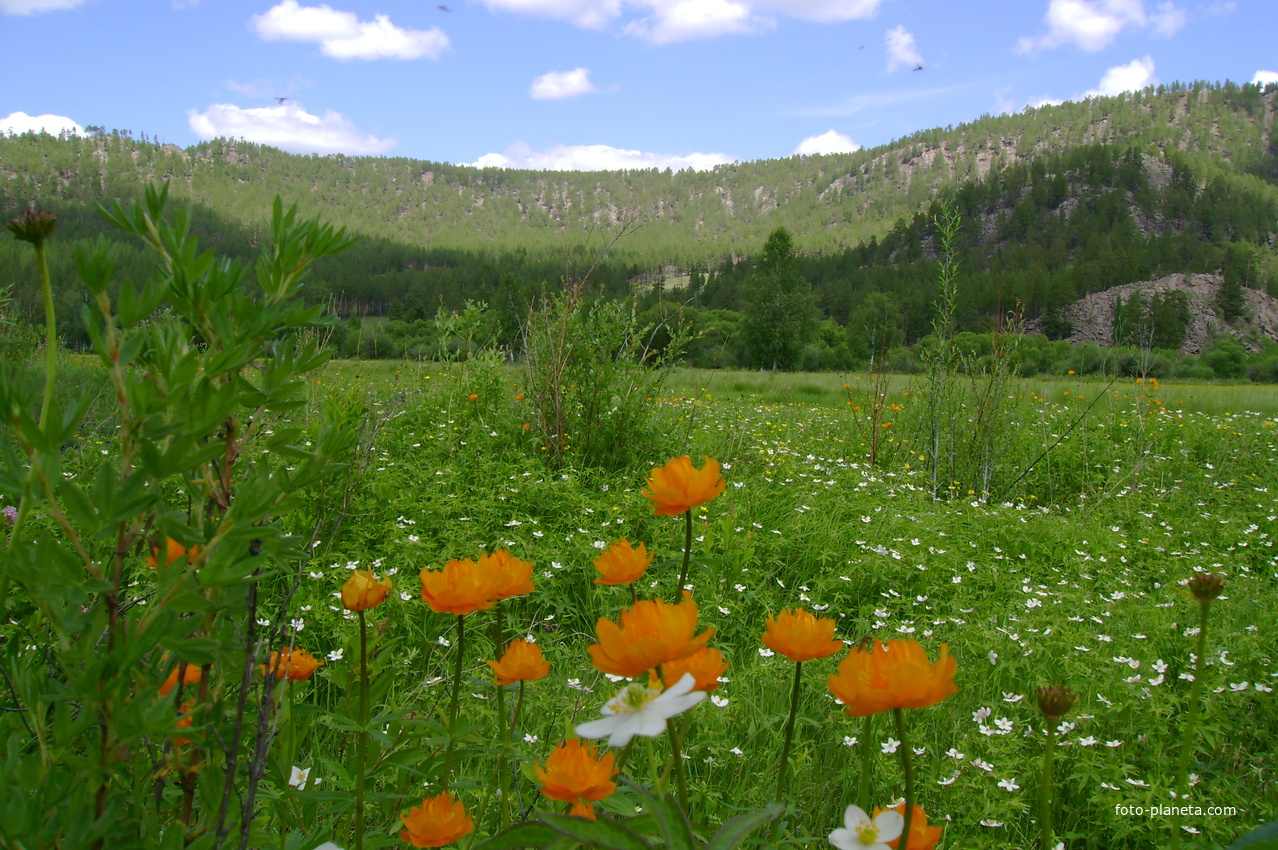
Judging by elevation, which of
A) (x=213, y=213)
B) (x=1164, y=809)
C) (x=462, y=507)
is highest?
(x=213, y=213)

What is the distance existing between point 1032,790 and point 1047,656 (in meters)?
0.71

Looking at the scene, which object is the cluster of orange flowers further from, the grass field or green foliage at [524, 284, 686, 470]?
green foliage at [524, 284, 686, 470]

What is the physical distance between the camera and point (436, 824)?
71cm

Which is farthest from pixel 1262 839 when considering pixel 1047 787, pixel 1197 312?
pixel 1197 312

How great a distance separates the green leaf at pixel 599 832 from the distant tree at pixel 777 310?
111 feet

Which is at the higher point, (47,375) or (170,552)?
(47,375)

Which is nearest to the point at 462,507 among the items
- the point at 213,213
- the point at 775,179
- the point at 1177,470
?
the point at 1177,470

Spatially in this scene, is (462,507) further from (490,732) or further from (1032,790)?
(1032,790)

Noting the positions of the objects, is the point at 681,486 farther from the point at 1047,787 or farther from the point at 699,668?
the point at 1047,787

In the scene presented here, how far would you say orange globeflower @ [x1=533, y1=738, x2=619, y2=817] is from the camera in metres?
0.60

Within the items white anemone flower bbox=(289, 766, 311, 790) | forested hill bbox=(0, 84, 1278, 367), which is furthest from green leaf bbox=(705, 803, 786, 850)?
forested hill bbox=(0, 84, 1278, 367)

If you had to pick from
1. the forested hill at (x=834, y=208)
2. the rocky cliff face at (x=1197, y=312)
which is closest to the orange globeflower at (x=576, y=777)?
the forested hill at (x=834, y=208)

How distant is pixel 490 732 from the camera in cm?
168

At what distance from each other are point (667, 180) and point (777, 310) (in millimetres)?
139231
